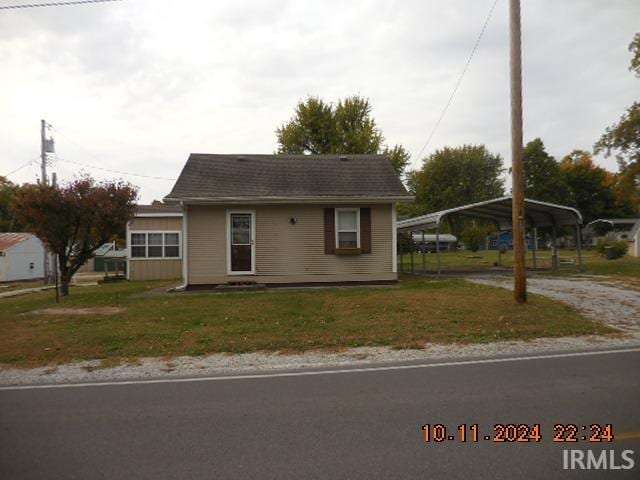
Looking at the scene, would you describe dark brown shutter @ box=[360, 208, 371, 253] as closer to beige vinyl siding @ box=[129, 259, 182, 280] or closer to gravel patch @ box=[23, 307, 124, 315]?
gravel patch @ box=[23, 307, 124, 315]

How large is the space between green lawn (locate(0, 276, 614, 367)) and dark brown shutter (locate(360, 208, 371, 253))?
111 inches

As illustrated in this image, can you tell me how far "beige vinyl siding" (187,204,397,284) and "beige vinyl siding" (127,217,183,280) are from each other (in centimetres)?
994

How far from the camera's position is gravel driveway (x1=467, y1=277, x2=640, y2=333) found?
9664 millimetres

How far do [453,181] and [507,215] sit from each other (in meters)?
39.9

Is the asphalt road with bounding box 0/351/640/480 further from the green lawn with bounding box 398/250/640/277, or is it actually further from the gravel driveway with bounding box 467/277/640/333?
the green lawn with bounding box 398/250/640/277

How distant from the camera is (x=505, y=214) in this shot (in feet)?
71.6

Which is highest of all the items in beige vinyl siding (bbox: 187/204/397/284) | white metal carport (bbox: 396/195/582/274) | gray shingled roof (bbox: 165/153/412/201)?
gray shingled roof (bbox: 165/153/412/201)

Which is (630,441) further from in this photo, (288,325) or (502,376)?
(288,325)

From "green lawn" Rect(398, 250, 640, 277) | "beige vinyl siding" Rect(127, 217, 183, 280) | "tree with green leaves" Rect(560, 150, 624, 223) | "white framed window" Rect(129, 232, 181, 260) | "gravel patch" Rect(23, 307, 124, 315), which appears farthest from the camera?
"tree with green leaves" Rect(560, 150, 624, 223)

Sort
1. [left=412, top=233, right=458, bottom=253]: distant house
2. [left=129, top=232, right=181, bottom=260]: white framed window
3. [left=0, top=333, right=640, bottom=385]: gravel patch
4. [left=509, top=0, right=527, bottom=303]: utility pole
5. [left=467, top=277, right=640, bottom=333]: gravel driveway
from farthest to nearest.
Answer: [left=412, top=233, right=458, bottom=253]: distant house
[left=129, top=232, right=181, bottom=260]: white framed window
[left=509, top=0, right=527, bottom=303]: utility pole
[left=467, top=277, right=640, bottom=333]: gravel driveway
[left=0, top=333, right=640, bottom=385]: gravel patch

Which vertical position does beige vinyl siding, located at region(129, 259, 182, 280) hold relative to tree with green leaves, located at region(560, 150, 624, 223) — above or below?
below

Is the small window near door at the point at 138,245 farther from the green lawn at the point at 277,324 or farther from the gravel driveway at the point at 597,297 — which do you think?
the gravel driveway at the point at 597,297

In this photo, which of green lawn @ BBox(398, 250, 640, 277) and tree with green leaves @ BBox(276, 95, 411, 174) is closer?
green lawn @ BBox(398, 250, 640, 277)

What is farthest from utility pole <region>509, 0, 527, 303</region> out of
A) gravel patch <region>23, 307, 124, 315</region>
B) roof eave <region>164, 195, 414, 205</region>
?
gravel patch <region>23, 307, 124, 315</region>
